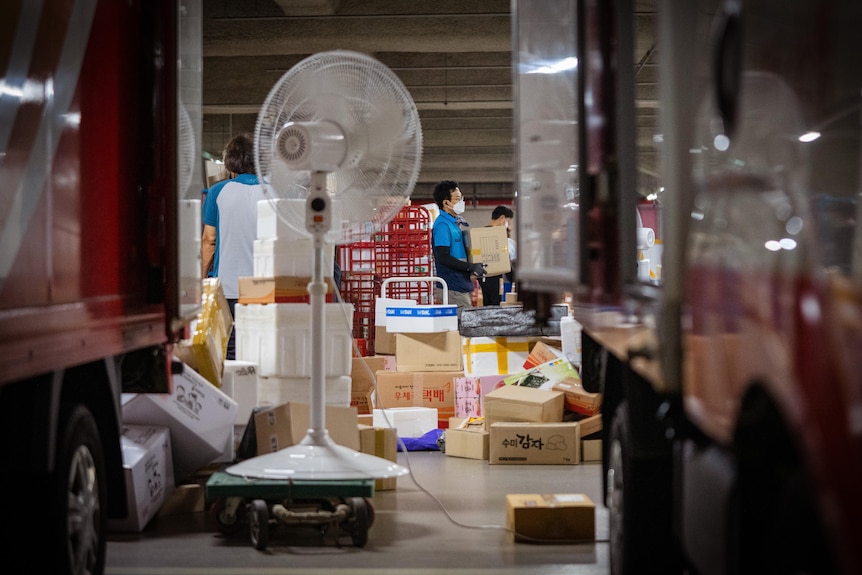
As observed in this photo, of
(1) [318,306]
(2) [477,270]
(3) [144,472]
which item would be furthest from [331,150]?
(2) [477,270]

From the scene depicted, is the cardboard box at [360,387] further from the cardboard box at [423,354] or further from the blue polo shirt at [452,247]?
the blue polo shirt at [452,247]

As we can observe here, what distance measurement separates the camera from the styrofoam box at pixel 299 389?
20.5ft

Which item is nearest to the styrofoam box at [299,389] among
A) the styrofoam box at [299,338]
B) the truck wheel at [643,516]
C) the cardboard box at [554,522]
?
the styrofoam box at [299,338]

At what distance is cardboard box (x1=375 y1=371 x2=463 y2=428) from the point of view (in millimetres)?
7945

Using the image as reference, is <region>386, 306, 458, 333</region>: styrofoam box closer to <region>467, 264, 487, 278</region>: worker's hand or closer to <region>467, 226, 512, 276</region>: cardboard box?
<region>467, 264, 487, 278</region>: worker's hand

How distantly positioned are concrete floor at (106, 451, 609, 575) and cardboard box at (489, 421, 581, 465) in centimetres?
88

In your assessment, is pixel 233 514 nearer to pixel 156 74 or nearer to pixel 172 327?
pixel 172 327

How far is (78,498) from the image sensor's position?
3203 mm

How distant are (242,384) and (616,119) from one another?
12.6 ft

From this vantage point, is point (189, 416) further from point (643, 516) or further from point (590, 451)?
point (643, 516)

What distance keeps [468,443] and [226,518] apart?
253 centimetres

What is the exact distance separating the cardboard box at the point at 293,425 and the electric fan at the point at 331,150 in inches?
15.8

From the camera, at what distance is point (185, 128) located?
443 centimetres

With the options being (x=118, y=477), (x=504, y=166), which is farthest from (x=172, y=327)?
(x=504, y=166)
